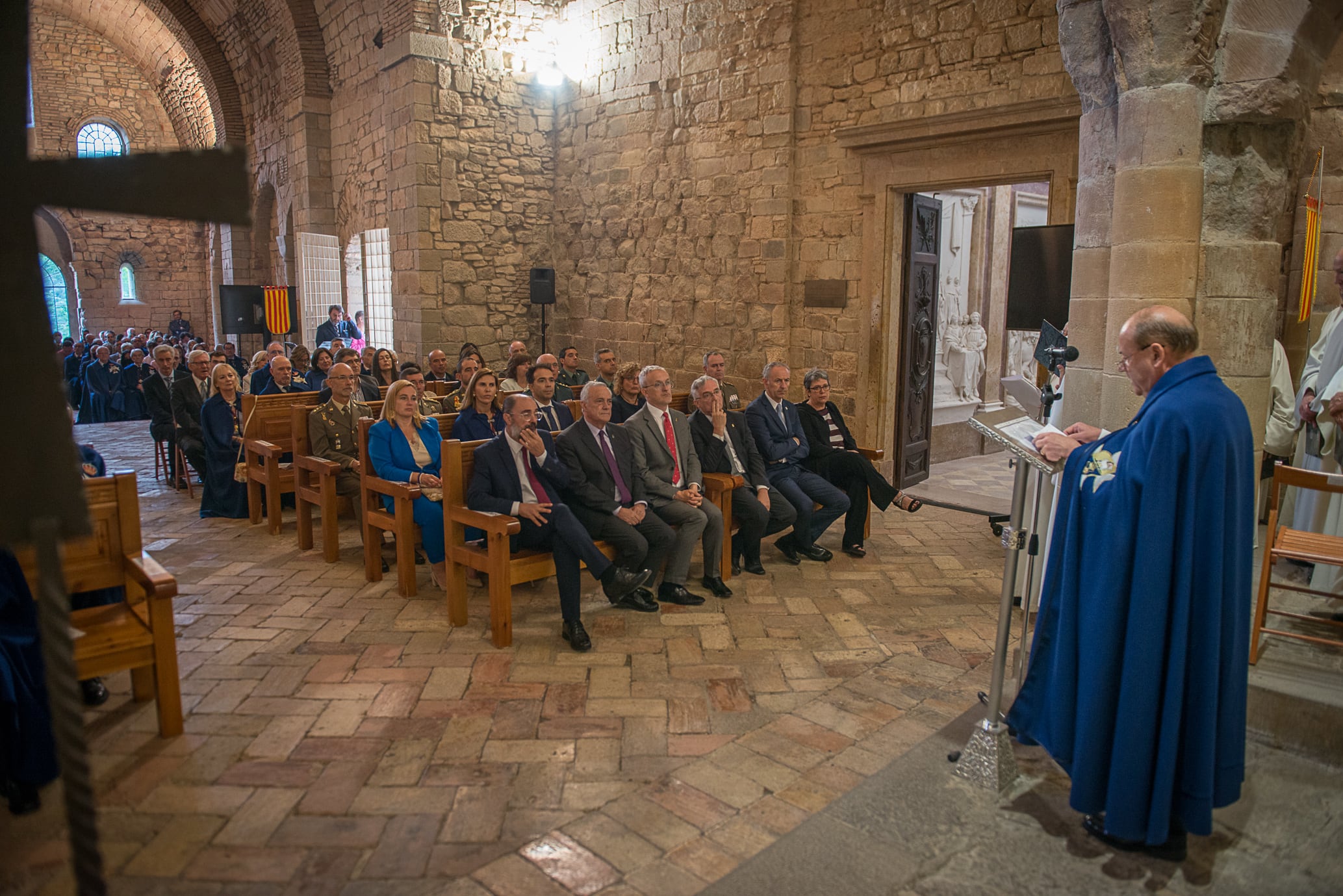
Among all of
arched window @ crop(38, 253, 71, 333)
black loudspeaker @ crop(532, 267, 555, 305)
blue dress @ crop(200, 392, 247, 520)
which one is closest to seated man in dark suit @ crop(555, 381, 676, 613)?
blue dress @ crop(200, 392, 247, 520)

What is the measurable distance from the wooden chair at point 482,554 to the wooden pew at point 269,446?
1.94m

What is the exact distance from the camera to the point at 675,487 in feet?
15.9

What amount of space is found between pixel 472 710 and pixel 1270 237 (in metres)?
4.02

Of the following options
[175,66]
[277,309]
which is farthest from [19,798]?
[175,66]

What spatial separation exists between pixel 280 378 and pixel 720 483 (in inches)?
157

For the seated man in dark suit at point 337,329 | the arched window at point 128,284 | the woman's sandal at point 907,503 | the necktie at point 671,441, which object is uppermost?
the arched window at point 128,284

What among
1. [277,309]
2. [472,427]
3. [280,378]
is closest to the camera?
[472,427]

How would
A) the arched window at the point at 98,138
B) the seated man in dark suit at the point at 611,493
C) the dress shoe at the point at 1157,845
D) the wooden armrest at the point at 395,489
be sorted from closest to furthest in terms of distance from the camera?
the dress shoe at the point at 1157,845
the seated man in dark suit at the point at 611,493
the wooden armrest at the point at 395,489
the arched window at the point at 98,138

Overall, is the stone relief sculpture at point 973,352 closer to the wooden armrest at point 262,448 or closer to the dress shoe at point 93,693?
the wooden armrest at point 262,448

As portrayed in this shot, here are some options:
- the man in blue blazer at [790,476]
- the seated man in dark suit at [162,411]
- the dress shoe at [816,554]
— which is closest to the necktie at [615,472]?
the man in blue blazer at [790,476]

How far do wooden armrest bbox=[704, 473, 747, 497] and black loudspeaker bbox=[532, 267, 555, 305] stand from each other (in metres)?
5.64

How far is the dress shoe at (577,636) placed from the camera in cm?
395

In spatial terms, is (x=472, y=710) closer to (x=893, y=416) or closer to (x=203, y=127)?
(x=893, y=416)

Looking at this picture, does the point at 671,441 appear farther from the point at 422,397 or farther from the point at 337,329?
the point at 337,329
